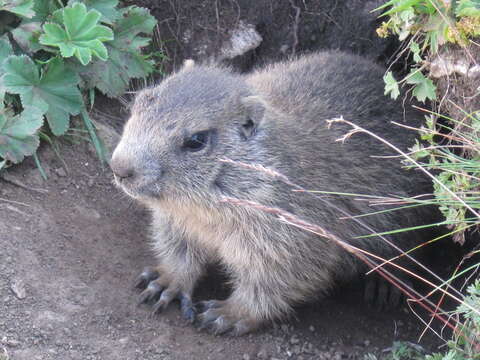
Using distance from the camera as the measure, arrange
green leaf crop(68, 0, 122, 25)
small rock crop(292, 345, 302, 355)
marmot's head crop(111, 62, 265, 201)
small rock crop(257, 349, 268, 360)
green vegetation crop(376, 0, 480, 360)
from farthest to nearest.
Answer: green leaf crop(68, 0, 122, 25) → small rock crop(292, 345, 302, 355) → small rock crop(257, 349, 268, 360) → marmot's head crop(111, 62, 265, 201) → green vegetation crop(376, 0, 480, 360)

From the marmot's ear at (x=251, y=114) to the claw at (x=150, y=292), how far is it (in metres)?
1.38

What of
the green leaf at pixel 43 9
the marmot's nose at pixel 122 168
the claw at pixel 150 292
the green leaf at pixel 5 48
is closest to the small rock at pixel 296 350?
the claw at pixel 150 292

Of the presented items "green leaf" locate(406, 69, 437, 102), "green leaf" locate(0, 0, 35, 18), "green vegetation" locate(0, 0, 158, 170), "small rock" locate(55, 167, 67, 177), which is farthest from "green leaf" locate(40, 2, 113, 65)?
"green leaf" locate(406, 69, 437, 102)

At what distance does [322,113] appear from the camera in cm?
508

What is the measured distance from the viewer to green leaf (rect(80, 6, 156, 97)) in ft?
18.5

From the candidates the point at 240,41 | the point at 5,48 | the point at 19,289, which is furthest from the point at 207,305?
the point at 240,41

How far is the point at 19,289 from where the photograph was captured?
4477mm

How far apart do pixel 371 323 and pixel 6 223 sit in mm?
2857

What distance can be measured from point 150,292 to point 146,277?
0.61ft

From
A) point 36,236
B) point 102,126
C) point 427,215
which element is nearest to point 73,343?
point 36,236

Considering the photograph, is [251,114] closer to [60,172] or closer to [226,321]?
[226,321]

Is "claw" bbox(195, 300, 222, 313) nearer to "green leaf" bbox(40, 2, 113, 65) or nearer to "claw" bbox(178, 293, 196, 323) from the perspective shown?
"claw" bbox(178, 293, 196, 323)

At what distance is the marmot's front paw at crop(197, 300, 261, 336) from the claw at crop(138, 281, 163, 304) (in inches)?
14.2

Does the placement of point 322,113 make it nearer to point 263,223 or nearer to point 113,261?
point 263,223
